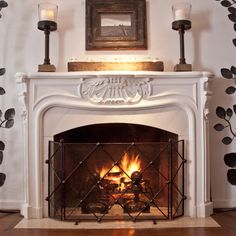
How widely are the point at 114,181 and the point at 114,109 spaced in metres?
0.55

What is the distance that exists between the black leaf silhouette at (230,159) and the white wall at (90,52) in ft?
0.11

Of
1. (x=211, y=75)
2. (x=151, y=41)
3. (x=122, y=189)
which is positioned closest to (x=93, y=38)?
(x=151, y=41)

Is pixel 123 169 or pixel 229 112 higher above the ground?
pixel 229 112

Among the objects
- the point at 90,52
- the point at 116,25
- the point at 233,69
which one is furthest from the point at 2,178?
the point at 233,69

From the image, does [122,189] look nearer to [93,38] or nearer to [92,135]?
[92,135]

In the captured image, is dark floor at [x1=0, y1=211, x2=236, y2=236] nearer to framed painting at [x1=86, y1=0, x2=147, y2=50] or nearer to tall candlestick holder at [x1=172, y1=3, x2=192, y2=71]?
tall candlestick holder at [x1=172, y1=3, x2=192, y2=71]

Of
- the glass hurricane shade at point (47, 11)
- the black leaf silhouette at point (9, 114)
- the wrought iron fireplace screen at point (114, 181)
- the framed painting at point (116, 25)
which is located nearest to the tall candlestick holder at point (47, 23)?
the glass hurricane shade at point (47, 11)

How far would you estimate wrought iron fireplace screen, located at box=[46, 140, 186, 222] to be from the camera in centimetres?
267

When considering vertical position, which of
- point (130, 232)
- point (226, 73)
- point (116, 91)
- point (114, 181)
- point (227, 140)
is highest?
point (226, 73)

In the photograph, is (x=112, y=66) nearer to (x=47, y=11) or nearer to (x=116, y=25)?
(x=116, y=25)

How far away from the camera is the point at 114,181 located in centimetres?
283

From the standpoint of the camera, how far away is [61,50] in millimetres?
2982

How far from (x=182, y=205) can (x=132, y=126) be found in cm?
71

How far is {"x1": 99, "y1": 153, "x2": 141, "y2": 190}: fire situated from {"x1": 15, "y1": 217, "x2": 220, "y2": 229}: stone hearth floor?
0.35 meters
